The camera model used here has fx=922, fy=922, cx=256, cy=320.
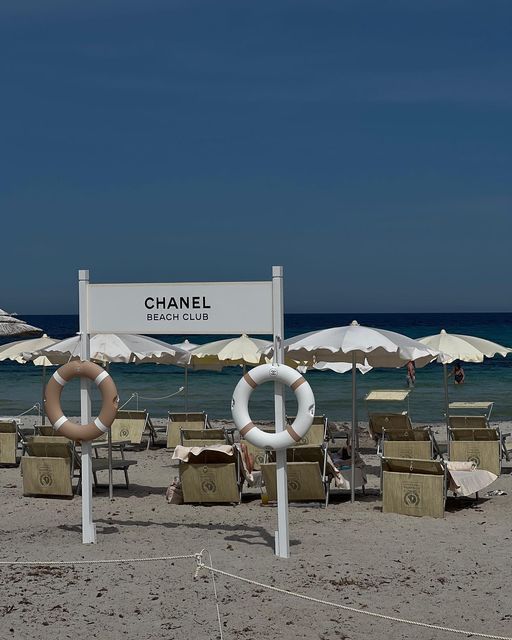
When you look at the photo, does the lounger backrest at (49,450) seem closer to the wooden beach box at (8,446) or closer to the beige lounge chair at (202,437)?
the beige lounge chair at (202,437)

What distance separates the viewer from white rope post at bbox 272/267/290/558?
6809mm

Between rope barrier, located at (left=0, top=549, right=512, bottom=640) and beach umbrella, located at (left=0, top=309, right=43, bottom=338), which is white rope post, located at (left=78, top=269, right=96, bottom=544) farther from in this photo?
beach umbrella, located at (left=0, top=309, right=43, bottom=338)

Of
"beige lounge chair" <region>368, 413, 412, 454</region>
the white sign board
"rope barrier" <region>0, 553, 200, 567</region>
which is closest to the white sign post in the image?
the white sign board

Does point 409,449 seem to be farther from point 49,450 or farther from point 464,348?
point 49,450

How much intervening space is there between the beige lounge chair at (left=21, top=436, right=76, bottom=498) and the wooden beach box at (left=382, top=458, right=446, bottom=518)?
317cm

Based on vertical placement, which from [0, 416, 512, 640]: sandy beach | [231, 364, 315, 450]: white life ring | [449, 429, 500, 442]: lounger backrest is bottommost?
[0, 416, 512, 640]: sandy beach

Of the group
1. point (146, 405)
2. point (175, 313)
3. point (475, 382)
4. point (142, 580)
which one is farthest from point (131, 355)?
point (475, 382)

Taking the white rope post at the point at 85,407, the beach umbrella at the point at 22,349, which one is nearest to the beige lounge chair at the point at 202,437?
the beach umbrella at the point at 22,349

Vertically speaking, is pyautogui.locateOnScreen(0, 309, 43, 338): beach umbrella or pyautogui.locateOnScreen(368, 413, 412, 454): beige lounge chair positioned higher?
pyautogui.locateOnScreen(0, 309, 43, 338): beach umbrella

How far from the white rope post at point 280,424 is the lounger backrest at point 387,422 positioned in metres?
5.75

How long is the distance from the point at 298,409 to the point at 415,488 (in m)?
2.00

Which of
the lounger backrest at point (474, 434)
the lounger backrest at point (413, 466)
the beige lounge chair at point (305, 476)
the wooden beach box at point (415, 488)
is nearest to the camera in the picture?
the wooden beach box at point (415, 488)

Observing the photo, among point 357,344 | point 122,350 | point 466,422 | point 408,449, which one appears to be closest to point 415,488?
point 357,344

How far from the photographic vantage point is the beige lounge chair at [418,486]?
8.26 metres
